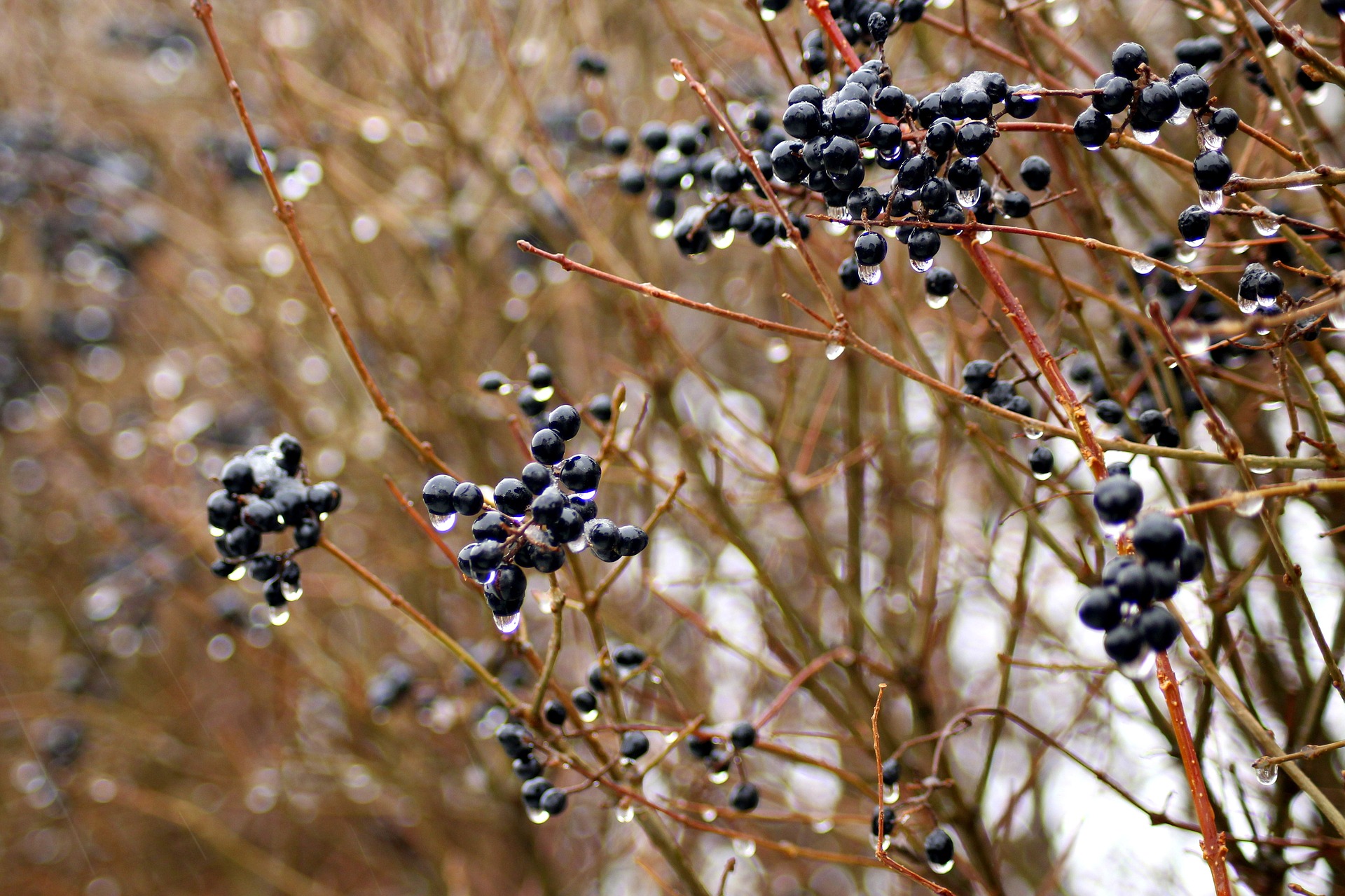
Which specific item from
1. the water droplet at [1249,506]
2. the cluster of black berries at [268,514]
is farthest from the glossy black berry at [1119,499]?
the cluster of black berries at [268,514]

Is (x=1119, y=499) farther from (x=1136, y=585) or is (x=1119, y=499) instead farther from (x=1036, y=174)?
(x=1036, y=174)

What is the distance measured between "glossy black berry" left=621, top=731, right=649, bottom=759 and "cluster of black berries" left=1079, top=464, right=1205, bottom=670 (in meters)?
1.27

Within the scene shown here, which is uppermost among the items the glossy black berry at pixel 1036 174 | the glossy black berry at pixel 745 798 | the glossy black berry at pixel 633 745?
the glossy black berry at pixel 1036 174

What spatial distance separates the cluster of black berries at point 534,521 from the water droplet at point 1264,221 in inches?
49.1

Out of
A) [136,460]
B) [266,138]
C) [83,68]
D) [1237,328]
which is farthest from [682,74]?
[83,68]

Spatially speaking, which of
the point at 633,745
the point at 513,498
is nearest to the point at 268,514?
the point at 513,498

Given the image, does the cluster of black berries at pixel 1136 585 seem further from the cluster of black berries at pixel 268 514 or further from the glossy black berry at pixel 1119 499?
the cluster of black berries at pixel 268 514

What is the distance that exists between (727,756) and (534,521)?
3.84 ft

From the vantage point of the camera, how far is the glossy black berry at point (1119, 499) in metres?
1.35

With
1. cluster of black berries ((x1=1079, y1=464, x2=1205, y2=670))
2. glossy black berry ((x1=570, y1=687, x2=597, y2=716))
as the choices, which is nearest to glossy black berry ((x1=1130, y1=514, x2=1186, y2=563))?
cluster of black berries ((x1=1079, y1=464, x2=1205, y2=670))

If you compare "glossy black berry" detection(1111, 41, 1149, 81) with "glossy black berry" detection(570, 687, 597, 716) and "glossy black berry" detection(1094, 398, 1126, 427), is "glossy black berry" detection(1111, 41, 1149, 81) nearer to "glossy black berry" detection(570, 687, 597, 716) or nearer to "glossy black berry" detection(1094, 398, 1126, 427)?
"glossy black berry" detection(1094, 398, 1126, 427)

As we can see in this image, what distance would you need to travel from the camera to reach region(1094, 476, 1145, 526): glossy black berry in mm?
1346

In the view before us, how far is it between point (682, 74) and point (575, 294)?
307 centimetres

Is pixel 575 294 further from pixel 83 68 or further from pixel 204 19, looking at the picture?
pixel 83 68
